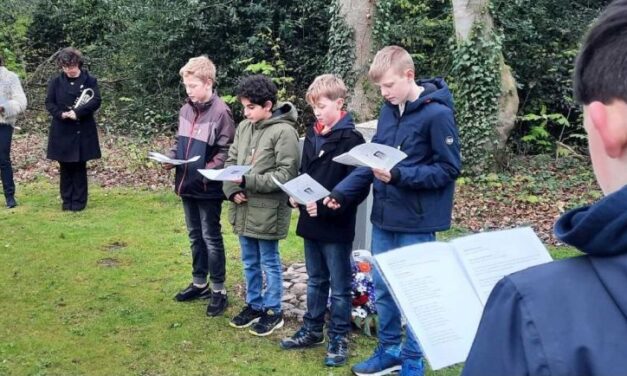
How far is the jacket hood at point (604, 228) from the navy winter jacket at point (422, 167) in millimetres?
2861

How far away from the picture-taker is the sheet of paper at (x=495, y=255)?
6.76ft

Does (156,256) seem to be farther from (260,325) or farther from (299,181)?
(299,181)

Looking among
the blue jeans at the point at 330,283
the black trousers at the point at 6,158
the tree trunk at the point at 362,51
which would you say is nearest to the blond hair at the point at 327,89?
the blue jeans at the point at 330,283

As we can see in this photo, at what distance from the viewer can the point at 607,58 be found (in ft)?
3.62

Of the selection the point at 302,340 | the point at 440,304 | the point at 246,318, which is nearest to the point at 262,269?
the point at 246,318

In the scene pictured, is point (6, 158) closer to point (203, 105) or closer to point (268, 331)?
point (203, 105)

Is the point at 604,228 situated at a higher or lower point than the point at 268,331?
higher

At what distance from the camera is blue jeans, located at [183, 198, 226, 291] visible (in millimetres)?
5309

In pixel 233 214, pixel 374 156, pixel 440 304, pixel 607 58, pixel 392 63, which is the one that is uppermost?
pixel 607 58

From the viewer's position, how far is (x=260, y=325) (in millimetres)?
5094

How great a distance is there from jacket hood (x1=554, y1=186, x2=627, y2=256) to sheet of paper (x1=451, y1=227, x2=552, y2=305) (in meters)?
0.98

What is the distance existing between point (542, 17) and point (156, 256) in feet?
32.0

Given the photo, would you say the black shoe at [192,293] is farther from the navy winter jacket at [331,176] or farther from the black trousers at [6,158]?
the black trousers at [6,158]

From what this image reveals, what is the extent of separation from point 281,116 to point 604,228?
158 inches
